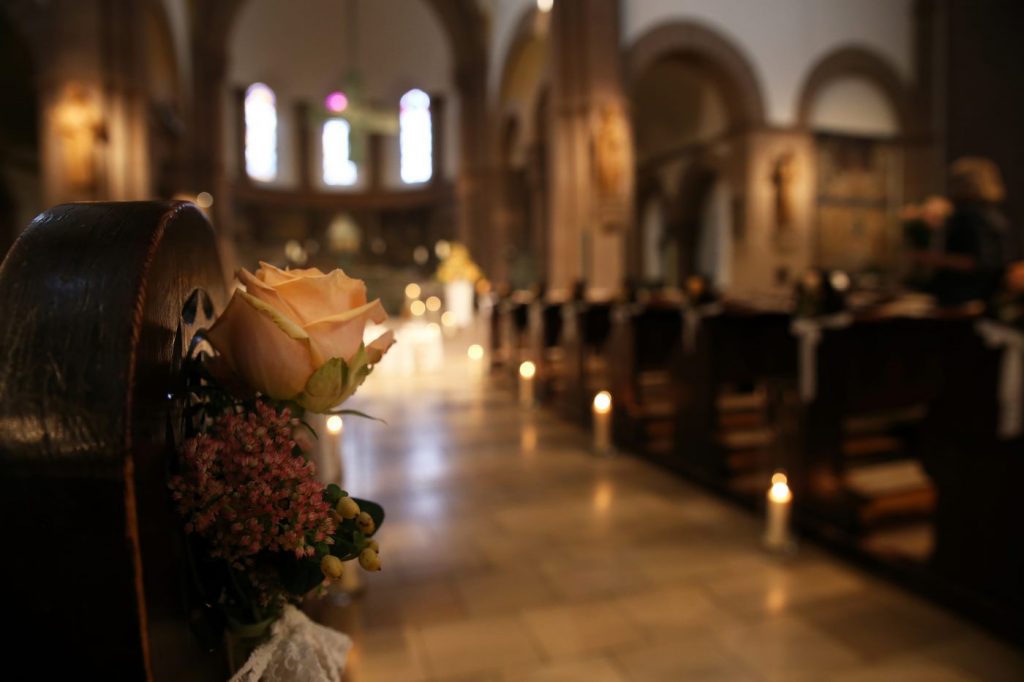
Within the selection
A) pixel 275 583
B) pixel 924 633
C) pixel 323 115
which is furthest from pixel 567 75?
pixel 275 583

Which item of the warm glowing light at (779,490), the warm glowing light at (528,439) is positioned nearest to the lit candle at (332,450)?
the warm glowing light at (779,490)

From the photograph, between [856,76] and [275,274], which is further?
[856,76]

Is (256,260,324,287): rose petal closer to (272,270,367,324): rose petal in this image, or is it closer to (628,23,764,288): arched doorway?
(272,270,367,324): rose petal

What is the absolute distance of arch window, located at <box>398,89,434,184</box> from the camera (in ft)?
79.9

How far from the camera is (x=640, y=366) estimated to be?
18.9 feet

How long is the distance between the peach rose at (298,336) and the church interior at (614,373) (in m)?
0.01

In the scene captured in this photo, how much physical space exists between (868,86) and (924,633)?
14.7 metres

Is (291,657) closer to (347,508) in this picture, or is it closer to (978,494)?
(347,508)

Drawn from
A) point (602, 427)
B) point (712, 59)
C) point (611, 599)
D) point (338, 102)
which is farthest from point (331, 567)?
point (338, 102)

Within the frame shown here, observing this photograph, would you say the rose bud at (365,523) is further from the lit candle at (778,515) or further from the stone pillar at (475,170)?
the stone pillar at (475,170)

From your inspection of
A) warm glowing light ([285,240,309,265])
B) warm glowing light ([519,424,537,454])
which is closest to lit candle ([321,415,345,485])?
warm glowing light ([519,424,537,454])

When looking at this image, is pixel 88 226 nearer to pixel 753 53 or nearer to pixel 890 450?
pixel 890 450

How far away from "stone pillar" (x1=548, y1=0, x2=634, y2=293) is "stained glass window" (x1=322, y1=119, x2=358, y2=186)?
1363 centimetres

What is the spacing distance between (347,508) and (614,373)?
17.5ft
